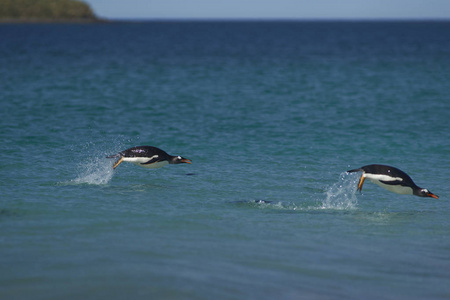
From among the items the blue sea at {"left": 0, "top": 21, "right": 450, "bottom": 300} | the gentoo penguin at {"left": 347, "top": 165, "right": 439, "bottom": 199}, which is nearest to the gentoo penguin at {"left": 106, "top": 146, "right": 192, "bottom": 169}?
the blue sea at {"left": 0, "top": 21, "right": 450, "bottom": 300}

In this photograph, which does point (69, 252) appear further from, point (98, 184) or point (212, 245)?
point (98, 184)

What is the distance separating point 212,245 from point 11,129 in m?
15.6

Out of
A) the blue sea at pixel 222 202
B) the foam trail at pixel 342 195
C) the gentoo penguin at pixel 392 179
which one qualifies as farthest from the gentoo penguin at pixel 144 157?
the gentoo penguin at pixel 392 179

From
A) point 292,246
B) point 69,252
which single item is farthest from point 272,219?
point 69,252

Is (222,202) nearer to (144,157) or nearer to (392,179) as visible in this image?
(144,157)

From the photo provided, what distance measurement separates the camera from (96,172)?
54.1 feet

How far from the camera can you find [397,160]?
1942cm

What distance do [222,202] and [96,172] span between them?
14.0 ft

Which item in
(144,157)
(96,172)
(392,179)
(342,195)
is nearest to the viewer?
(392,179)

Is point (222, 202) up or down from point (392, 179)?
down

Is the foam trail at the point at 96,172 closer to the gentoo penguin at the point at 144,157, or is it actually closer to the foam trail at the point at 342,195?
the gentoo penguin at the point at 144,157

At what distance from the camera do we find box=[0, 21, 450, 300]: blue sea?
356 inches

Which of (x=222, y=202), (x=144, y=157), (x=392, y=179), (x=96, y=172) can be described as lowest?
(x=96, y=172)

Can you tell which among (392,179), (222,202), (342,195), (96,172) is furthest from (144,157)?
(392,179)
